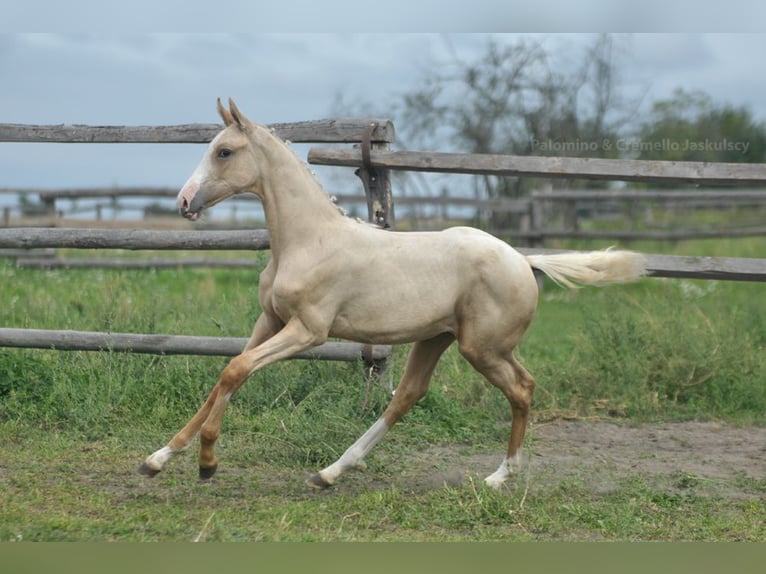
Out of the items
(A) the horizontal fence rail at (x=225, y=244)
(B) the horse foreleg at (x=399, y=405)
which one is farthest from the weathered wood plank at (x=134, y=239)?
(B) the horse foreleg at (x=399, y=405)

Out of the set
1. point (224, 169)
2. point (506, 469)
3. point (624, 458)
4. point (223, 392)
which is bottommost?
point (624, 458)

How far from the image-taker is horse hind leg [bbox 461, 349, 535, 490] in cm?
521

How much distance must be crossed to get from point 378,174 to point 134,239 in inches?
72.6

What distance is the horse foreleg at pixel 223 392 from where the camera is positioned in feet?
15.5

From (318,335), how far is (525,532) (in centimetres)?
146

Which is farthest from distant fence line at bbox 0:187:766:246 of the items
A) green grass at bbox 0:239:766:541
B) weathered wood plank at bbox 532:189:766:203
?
green grass at bbox 0:239:766:541

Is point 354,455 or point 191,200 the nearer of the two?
point 191,200

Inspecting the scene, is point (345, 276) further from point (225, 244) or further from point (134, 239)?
point (134, 239)

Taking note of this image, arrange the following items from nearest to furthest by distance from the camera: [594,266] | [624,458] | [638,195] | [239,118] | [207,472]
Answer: [207,472], [239,118], [594,266], [624,458], [638,195]

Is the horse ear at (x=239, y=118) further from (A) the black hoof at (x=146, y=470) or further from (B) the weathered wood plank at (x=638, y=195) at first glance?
(B) the weathered wood plank at (x=638, y=195)

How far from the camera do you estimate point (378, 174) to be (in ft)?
22.0

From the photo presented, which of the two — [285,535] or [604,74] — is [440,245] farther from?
[604,74]

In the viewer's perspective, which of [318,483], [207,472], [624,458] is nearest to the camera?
[207,472]

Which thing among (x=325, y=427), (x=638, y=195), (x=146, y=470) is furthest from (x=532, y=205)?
(x=146, y=470)
